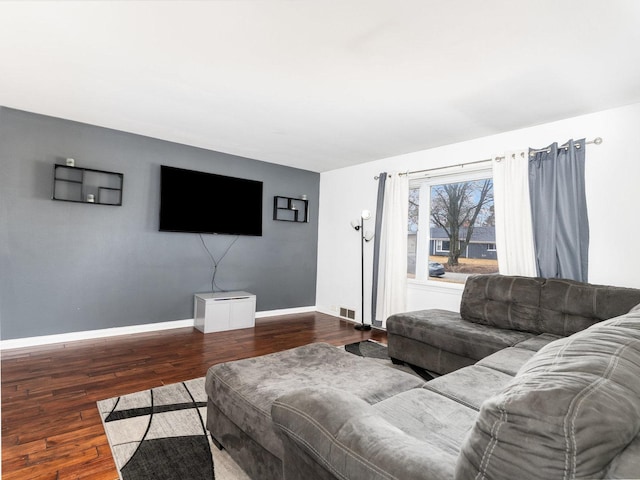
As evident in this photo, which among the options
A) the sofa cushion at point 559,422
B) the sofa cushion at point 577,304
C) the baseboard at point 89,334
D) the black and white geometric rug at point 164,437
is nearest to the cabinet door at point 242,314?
the baseboard at point 89,334

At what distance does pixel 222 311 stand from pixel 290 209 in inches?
77.5

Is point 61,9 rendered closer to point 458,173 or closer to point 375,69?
point 375,69

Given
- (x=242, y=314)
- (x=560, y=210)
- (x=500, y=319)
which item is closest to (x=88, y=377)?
(x=242, y=314)

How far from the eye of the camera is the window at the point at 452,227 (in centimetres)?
395

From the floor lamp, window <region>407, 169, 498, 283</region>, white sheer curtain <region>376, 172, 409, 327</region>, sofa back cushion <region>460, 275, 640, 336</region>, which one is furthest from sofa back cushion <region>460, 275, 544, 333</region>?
the floor lamp

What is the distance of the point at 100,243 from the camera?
3.87m

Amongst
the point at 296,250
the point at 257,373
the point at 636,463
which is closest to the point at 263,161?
the point at 296,250

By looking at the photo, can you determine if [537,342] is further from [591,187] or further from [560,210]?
[591,187]

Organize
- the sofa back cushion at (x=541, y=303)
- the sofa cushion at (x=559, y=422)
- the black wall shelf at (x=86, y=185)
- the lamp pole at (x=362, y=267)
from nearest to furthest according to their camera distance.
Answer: the sofa cushion at (x=559, y=422) → the sofa back cushion at (x=541, y=303) → the black wall shelf at (x=86, y=185) → the lamp pole at (x=362, y=267)

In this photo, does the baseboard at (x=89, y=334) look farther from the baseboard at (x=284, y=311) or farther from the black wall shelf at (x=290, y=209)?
the black wall shelf at (x=290, y=209)

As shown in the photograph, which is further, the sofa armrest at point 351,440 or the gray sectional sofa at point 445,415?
the sofa armrest at point 351,440

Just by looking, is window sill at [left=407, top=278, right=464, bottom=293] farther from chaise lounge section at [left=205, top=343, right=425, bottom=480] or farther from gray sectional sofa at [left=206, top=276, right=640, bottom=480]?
chaise lounge section at [left=205, top=343, right=425, bottom=480]

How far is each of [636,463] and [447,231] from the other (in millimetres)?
3866

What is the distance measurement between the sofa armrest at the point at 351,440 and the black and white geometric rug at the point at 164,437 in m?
0.88
